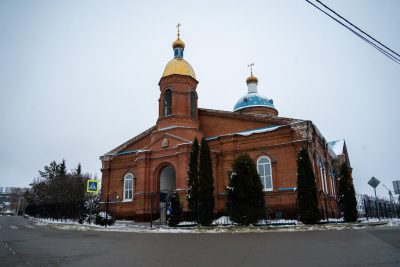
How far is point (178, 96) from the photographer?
22.7 meters

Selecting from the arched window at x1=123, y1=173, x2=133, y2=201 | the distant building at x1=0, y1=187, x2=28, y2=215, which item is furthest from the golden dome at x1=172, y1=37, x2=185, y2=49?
the distant building at x1=0, y1=187, x2=28, y2=215

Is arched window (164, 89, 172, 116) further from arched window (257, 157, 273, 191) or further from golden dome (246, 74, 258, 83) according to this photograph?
golden dome (246, 74, 258, 83)

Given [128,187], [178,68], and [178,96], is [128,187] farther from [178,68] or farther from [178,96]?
[178,68]

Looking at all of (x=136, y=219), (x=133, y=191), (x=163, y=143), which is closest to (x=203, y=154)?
(x=163, y=143)

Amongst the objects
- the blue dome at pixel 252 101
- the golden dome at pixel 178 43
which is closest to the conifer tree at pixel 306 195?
the golden dome at pixel 178 43

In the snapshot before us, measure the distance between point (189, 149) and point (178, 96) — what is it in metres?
4.75

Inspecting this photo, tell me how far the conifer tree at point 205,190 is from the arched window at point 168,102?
22.5 ft

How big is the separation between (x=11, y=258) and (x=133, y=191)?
17544mm

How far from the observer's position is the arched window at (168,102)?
906 inches

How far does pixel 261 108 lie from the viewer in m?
30.6

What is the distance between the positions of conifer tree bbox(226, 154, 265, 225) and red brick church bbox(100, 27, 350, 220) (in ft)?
12.0

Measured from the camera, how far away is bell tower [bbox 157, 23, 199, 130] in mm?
22344

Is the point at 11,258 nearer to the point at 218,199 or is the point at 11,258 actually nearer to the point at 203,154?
the point at 203,154

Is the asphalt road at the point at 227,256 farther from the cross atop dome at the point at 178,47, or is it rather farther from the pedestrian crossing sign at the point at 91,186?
the cross atop dome at the point at 178,47
